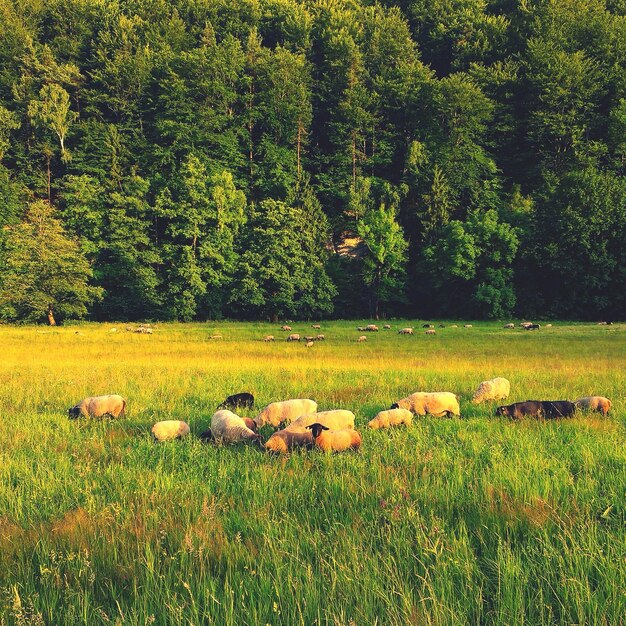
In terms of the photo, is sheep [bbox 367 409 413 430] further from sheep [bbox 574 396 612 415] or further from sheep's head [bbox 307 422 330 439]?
sheep [bbox 574 396 612 415]

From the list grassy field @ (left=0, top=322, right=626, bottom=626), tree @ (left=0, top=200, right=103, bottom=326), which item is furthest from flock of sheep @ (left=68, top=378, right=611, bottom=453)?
tree @ (left=0, top=200, right=103, bottom=326)

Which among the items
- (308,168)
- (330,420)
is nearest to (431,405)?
(330,420)

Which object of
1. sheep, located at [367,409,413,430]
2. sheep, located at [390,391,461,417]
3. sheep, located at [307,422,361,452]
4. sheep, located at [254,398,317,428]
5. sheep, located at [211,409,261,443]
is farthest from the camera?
sheep, located at [390,391,461,417]

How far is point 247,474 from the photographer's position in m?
5.14

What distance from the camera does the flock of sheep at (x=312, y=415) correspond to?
6.33 metres

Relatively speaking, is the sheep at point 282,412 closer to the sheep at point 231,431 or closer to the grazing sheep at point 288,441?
the sheep at point 231,431

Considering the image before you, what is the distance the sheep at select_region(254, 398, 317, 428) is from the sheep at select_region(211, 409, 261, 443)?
35.4 inches

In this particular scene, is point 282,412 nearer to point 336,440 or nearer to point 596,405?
point 336,440

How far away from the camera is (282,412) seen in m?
→ 8.34

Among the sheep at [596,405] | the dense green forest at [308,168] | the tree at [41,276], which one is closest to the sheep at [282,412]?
the sheep at [596,405]

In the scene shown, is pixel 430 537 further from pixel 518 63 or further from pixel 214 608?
pixel 518 63

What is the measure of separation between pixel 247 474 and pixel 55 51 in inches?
3457

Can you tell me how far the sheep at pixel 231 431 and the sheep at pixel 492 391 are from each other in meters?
5.47

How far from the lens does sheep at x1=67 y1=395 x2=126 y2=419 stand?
29.1 feet
